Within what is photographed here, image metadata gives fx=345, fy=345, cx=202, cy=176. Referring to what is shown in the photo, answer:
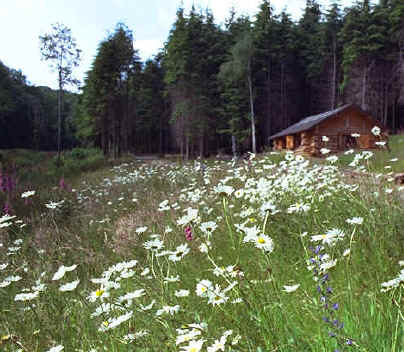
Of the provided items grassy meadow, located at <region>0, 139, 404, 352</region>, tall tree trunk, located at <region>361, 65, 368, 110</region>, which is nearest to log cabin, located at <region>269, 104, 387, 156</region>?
tall tree trunk, located at <region>361, 65, 368, 110</region>

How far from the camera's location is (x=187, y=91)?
33.3 metres

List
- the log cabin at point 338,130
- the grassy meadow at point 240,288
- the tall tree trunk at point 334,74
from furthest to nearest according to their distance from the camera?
1. the tall tree trunk at point 334,74
2. the log cabin at point 338,130
3. the grassy meadow at point 240,288

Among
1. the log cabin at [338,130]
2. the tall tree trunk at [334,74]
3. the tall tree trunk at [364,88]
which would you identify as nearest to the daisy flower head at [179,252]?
the log cabin at [338,130]

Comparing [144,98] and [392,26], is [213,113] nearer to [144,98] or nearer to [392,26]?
[144,98]

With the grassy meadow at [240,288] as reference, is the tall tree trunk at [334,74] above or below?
above

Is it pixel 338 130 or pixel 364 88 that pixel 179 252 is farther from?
pixel 364 88

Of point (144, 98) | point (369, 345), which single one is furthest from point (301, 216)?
point (144, 98)

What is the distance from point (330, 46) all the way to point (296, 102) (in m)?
6.87

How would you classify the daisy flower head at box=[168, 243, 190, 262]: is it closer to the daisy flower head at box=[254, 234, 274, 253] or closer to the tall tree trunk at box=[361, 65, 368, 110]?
the daisy flower head at box=[254, 234, 274, 253]

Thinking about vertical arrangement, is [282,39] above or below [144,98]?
above

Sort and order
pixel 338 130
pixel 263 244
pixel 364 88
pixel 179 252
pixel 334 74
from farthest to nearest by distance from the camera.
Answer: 1. pixel 334 74
2. pixel 364 88
3. pixel 338 130
4. pixel 179 252
5. pixel 263 244

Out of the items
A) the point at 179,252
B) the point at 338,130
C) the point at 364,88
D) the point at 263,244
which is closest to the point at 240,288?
the point at 263,244

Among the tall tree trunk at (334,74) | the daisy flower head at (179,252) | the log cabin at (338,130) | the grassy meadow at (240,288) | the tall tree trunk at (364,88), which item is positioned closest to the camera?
the grassy meadow at (240,288)

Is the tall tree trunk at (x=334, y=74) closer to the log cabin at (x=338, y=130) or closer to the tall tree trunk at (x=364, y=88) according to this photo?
the tall tree trunk at (x=364, y=88)
